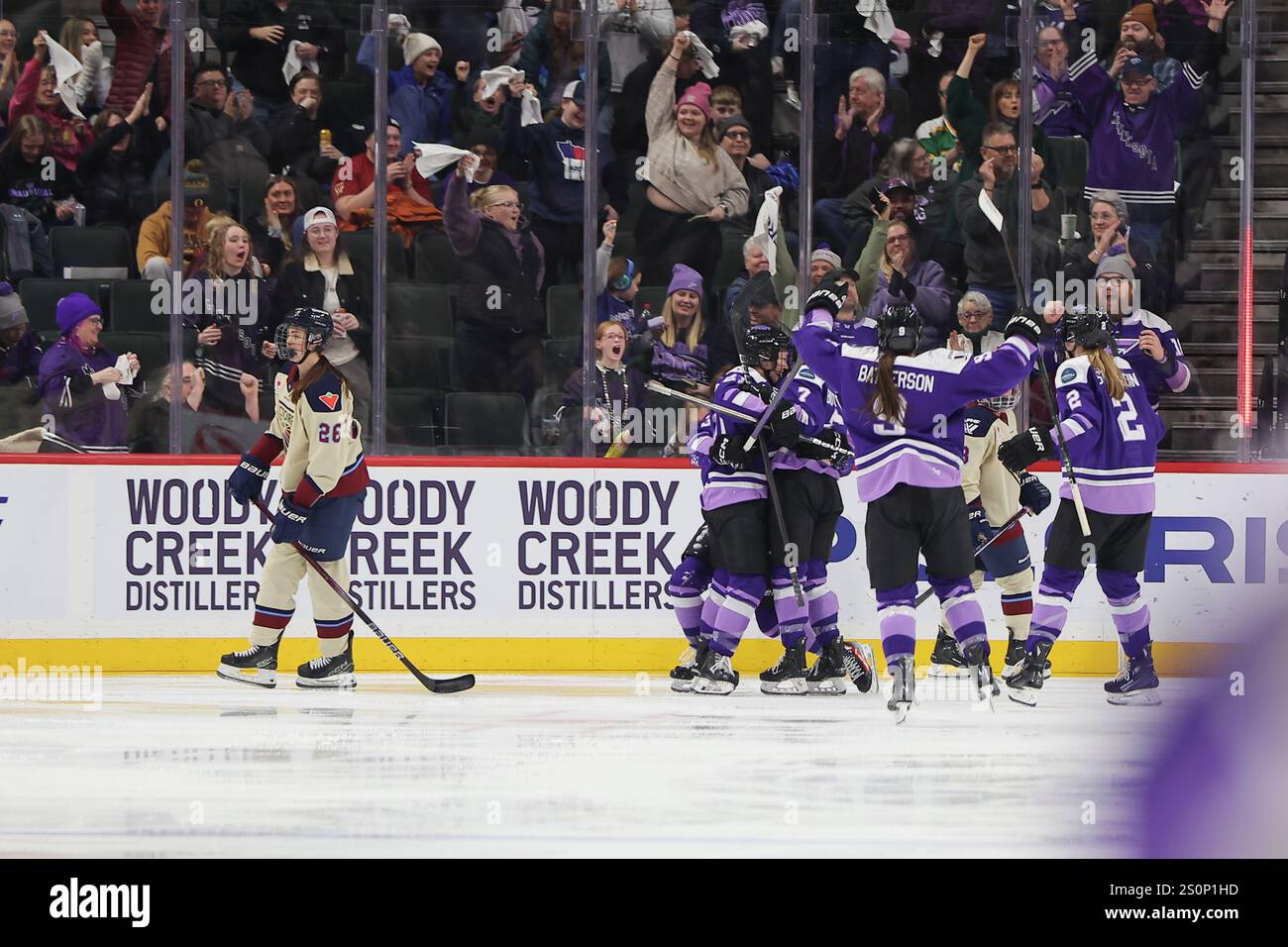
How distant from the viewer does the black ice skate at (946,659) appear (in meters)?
7.00

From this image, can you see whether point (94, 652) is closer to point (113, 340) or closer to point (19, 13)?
point (113, 340)

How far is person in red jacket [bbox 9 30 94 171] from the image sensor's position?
7.47 meters

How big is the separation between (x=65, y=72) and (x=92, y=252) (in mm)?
791

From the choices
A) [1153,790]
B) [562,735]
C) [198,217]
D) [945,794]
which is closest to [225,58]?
[198,217]

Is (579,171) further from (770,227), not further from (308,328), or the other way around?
(308,328)

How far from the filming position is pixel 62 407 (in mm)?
7199

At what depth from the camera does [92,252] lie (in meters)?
7.41

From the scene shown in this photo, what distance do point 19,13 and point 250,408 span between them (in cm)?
191

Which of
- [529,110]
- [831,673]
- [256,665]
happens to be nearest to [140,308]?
[256,665]

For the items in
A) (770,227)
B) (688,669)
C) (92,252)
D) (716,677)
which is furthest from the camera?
(770,227)

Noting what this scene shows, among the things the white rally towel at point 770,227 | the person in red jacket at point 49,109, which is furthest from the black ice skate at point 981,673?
the person in red jacket at point 49,109

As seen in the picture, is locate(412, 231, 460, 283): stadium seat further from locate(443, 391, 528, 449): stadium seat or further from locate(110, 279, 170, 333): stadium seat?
locate(110, 279, 170, 333): stadium seat

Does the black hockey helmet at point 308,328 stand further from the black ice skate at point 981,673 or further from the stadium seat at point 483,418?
the black ice skate at point 981,673

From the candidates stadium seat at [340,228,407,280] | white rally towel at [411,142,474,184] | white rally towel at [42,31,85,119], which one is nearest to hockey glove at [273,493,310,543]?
stadium seat at [340,228,407,280]
